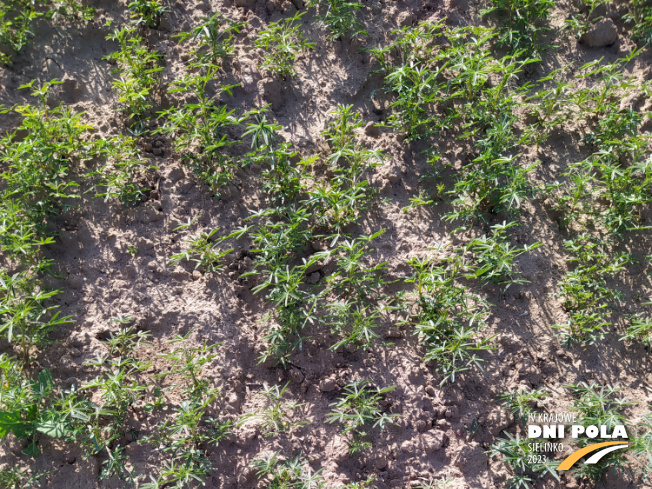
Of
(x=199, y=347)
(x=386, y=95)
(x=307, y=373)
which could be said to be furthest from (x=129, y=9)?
(x=307, y=373)

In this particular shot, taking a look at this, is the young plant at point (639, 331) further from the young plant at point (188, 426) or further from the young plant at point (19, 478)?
the young plant at point (19, 478)

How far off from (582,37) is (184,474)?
4.47 m

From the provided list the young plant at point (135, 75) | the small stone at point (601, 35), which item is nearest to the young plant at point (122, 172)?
the young plant at point (135, 75)

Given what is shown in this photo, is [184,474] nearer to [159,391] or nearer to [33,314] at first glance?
[159,391]

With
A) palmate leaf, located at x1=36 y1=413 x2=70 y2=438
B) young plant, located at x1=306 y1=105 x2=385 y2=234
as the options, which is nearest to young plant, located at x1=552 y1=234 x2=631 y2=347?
young plant, located at x1=306 y1=105 x2=385 y2=234

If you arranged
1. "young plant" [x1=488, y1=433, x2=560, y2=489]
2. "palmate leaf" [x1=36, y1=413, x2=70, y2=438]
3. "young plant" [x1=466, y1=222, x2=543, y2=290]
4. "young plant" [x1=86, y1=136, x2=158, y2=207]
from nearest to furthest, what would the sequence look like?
"palmate leaf" [x1=36, y1=413, x2=70, y2=438] → "young plant" [x1=488, y1=433, x2=560, y2=489] → "young plant" [x1=466, y1=222, x2=543, y2=290] → "young plant" [x1=86, y1=136, x2=158, y2=207]

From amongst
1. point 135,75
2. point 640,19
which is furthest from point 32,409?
point 640,19

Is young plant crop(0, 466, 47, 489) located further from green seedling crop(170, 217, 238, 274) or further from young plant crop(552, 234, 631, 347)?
young plant crop(552, 234, 631, 347)

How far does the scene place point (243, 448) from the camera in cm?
306

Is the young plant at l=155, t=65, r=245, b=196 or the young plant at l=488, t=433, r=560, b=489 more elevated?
the young plant at l=155, t=65, r=245, b=196

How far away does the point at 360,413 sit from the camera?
3.03 metres

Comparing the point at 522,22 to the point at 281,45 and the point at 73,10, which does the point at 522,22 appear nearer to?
the point at 281,45
